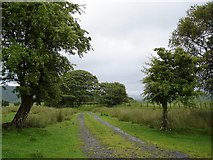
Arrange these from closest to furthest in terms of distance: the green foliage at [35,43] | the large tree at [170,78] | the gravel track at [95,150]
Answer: the gravel track at [95,150] → the green foliage at [35,43] → the large tree at [170,78]

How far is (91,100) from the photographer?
10650cm

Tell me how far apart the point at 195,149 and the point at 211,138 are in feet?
18.2

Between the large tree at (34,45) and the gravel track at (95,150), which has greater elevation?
the large tree at (34,45)

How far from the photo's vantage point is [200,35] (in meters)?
32.4

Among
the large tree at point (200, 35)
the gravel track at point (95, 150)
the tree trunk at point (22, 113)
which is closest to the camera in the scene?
the gravel track at point (95, 150)

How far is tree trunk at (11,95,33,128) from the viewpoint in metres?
23.4

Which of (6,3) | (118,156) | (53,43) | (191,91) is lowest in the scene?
(118,156)

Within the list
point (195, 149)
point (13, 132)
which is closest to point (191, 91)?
point (195, 149)

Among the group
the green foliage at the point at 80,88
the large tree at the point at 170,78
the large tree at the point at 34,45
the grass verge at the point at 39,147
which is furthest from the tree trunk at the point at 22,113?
the green foliage at the point at 80,88

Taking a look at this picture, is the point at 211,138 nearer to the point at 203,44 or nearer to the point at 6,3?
the point at 203,44

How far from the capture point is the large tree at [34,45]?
2022 cm

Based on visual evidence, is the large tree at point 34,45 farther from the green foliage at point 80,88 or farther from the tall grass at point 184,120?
the green foliage at point 80,88

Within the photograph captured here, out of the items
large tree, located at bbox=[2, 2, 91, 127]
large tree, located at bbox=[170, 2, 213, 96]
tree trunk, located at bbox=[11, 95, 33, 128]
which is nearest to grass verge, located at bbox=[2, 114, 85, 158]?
tree trunk, located at bbox=[11, 95, 33, 128]

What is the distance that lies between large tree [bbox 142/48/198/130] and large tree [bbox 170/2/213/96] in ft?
12.0
